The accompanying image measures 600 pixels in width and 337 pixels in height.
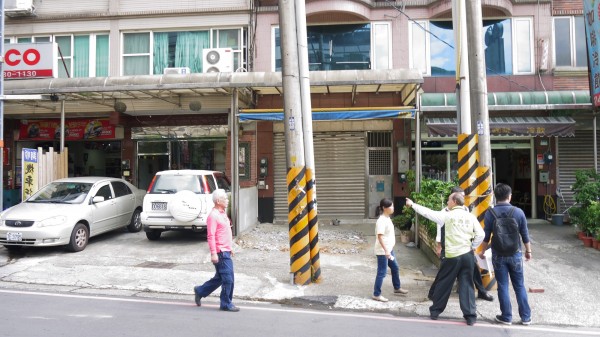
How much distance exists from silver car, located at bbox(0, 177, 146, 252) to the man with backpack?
27.6 ft

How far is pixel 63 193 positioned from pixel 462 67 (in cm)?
921

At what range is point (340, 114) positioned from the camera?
11039 millimetres

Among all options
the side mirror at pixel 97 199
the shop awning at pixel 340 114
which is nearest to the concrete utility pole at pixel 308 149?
the shop awning at pixel 340 114

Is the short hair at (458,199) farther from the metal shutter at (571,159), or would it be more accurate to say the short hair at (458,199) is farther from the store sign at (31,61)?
the store sign at (31,61)

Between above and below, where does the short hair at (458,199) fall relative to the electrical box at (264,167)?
below

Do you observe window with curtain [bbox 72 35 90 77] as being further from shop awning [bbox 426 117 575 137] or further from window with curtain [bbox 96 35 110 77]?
shop awning [bbox 426 117 575 137]

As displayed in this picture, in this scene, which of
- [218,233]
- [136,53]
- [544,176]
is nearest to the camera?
[218,233]

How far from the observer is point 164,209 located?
404 inches

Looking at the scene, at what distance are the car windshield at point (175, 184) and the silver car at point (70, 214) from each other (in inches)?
52.4

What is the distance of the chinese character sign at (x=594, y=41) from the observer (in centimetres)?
1070

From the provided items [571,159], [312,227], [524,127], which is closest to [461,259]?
[312,227]

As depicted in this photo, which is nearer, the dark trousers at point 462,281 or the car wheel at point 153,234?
the dark trousers at point 462,281

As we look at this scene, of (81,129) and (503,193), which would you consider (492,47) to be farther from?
(81,129)

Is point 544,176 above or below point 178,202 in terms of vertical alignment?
above
